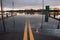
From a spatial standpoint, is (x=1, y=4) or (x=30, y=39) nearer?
(x=30, y=39)

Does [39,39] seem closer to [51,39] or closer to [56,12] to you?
[51,39]

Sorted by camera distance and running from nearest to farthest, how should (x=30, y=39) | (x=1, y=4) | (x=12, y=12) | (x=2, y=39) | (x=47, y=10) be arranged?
(x=30, y=39) < (x=2, y=39) < (x=1, y=4) < (x=47, y=10) < (x=12, y=12)

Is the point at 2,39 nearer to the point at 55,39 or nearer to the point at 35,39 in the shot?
the point at 35,39

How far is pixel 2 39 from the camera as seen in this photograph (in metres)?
8.25

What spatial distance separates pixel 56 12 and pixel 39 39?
32756 mm

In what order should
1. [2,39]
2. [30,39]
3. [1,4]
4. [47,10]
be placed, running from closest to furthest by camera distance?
[30,39] < [2,39] < [1,4] < [47,10]

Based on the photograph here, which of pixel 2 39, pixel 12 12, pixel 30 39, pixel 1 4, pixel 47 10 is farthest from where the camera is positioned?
pixel 12 12

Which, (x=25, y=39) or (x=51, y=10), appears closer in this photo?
(x=25, y=39)

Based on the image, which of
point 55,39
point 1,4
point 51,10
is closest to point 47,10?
point 51,10

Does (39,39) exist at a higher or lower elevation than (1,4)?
lower

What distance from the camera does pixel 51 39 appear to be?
27.1 feet

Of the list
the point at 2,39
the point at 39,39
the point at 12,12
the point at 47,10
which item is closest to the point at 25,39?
the point at 39,39

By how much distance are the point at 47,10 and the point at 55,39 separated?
3367cm

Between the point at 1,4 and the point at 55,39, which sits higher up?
the point at 1,4
